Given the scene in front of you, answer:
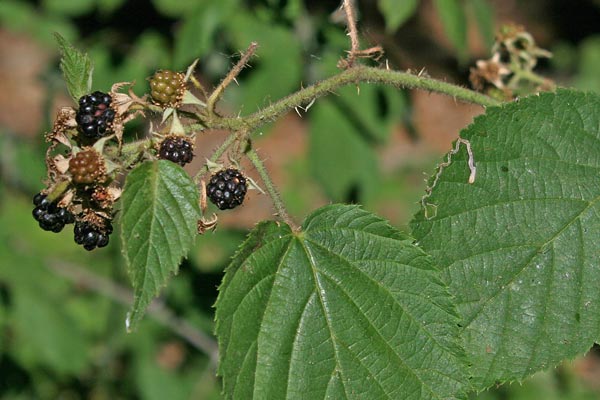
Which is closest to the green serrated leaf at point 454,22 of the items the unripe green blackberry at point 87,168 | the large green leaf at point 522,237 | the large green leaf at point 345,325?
the large green leaf at point 522,237

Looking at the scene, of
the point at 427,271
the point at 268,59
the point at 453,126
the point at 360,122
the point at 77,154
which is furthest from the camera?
the point at 453,126

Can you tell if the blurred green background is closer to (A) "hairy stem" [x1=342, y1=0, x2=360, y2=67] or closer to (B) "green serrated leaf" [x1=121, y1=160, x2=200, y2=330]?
(A) "hairy stem" [x1=342, y1=0, x2=360, y2=67]

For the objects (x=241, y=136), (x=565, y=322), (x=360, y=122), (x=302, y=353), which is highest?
(x=360, y=122)

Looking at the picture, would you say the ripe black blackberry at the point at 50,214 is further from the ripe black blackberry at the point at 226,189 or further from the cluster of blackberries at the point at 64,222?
the ripe black blackberry at the point at 226,189

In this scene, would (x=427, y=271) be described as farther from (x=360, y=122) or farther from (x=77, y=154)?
(x=360, y=122)

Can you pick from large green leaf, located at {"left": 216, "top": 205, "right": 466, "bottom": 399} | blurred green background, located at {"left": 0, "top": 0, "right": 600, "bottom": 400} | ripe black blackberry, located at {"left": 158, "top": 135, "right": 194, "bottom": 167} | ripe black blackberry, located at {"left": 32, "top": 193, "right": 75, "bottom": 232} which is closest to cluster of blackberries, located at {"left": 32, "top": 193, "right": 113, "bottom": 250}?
ripe black blackberry, located at {"left": 32, "top": 193, "right": 75, "bottom": 232}

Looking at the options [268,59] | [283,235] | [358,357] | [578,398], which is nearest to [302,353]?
[358,357]
